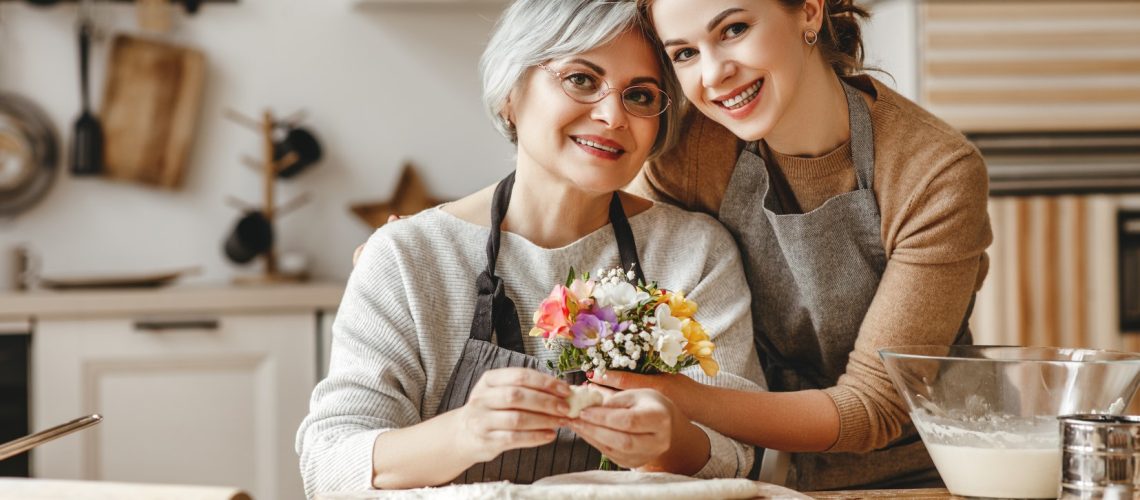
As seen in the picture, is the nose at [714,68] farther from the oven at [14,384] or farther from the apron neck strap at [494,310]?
the oven at [14,384]

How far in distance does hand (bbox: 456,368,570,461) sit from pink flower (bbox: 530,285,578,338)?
0.08 meters

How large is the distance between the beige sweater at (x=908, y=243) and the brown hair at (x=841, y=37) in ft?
0.36

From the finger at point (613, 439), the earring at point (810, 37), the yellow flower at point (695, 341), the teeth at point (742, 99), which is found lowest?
the finger at point (613, 439)

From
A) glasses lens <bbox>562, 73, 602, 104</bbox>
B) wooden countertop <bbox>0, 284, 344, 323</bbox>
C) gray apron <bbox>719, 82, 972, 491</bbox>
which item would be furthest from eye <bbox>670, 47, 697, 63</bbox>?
wooden countertop <bbox>0, 284, 344, 323</bbox>

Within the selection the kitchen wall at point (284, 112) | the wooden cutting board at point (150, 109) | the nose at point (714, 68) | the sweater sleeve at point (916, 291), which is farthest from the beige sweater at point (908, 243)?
the wooden cutting board at point (150, 109)

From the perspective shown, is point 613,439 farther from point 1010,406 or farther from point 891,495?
point 1010,406

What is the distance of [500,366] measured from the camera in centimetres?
154

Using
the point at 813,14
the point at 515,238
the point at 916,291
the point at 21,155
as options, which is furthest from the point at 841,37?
the point at 21,155

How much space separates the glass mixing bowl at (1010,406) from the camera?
120 cm

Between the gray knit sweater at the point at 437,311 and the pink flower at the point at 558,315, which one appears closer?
the pink flower at the point at 558,315

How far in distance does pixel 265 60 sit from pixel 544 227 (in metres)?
2.29

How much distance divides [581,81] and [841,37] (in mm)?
472

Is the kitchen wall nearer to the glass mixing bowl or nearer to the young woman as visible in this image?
the young woman

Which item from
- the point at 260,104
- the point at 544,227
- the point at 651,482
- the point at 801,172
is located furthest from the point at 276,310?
the point at 651,482
